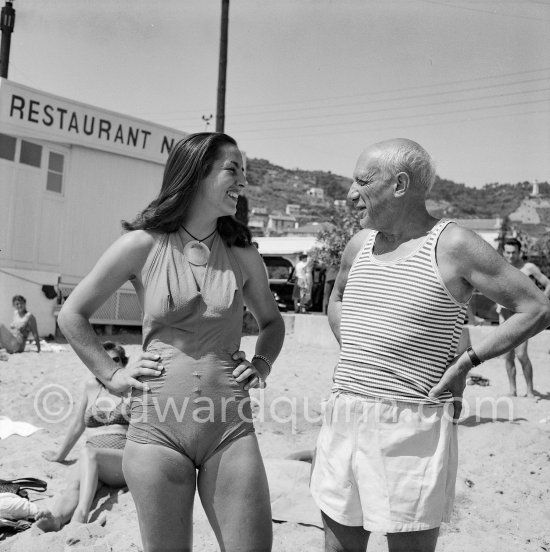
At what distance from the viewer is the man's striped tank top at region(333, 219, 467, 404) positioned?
252 centimetres

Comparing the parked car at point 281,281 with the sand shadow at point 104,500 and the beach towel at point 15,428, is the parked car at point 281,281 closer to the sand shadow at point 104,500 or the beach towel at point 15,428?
the beach towel at point 15,428

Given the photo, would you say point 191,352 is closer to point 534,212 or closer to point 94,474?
point 94,474

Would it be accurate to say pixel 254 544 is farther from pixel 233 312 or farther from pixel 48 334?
pixel 48 334

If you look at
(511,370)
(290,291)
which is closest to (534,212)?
(290,291)

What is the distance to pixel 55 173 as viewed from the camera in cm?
1366

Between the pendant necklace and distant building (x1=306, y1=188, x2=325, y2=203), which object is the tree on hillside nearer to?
the pendant necklace

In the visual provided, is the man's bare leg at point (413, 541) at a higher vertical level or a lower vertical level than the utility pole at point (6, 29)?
lower

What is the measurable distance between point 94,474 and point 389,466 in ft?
10.1

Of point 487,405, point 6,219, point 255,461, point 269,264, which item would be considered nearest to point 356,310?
point 255,461

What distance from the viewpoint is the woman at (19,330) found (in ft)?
36.1

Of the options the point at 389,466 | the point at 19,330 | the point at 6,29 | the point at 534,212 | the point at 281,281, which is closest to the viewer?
the point at 389,466

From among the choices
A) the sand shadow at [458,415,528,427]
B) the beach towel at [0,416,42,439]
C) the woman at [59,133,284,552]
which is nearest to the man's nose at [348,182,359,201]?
the woman at [59,133,284,552]

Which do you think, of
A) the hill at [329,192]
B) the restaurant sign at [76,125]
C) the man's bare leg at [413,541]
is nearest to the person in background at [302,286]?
the restaurant sign at [76,125]

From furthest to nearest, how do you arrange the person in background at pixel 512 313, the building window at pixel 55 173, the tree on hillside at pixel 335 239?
the tree on hillside at pixel 335 239
the building window at pixel 55 173
the person in background at pixel 512 313
